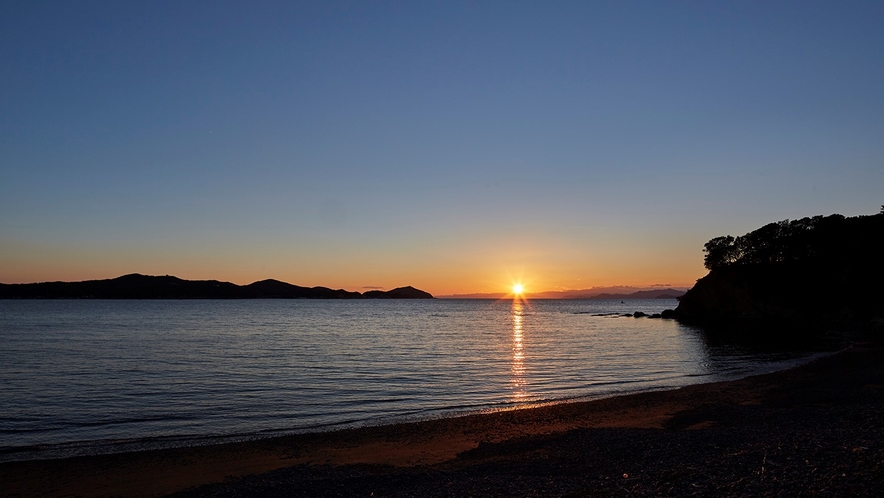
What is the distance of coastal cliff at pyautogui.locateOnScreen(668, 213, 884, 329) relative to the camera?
78188 mm

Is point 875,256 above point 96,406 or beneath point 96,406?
above

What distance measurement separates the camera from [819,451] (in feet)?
39.0

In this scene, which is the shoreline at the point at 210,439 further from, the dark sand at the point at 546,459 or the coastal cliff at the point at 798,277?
the coastal cliff at the point at 798,277

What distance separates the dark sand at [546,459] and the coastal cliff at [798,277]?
58.9m

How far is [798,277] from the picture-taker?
90750mm

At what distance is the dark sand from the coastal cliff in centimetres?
5894

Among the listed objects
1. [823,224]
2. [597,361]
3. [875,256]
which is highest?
[823,224]

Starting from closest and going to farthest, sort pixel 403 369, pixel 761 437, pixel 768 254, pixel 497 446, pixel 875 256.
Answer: pixel 761 437
pixel 497 446
pixel 403 369
pixel 875 256
pixel 768 254

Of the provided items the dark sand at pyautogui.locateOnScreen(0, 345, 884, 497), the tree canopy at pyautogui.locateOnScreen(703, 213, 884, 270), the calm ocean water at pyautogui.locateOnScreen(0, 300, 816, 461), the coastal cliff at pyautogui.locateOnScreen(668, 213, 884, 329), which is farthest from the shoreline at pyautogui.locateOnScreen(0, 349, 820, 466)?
the tree canopy at pyautogui.locateOnScreen(703, 213, 884, 270)

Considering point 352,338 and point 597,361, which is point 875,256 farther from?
point 352,338

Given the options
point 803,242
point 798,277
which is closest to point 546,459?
point 798,277

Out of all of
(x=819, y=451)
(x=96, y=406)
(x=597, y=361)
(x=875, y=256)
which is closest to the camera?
(x=819, y=451)

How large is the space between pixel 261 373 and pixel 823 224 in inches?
3765

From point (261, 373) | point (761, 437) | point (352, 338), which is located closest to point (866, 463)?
point (761, 437)
